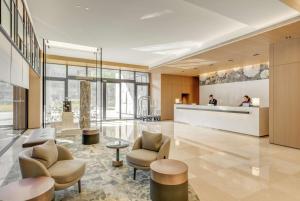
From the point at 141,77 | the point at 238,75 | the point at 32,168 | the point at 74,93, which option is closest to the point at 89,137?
the point at 32,168

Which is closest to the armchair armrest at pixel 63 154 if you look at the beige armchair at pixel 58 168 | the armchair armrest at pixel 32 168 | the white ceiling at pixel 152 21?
the beige armchair at pixel 58 168

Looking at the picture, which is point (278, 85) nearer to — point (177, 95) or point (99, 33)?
point (99, 33)

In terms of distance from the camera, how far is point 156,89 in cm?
1385

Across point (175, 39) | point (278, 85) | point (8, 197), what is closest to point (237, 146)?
point (278, 85)

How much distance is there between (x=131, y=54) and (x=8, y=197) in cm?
871

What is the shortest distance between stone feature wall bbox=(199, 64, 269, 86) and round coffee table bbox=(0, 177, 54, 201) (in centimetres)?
1074

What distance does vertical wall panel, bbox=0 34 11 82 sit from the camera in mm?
3182

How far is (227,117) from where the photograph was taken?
854cm

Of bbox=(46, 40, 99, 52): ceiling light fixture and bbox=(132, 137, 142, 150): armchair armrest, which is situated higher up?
→ bbox=(46, 40, 99, 52): ceiling light fixture

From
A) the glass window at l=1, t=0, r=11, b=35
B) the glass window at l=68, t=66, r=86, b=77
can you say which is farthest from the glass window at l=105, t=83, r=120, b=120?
the glass window at l=1, t=0, r=11, b=35

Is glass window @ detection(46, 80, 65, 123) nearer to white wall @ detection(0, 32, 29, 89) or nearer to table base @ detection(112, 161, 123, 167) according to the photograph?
white wall @ detection(0, 32, 29, 89)

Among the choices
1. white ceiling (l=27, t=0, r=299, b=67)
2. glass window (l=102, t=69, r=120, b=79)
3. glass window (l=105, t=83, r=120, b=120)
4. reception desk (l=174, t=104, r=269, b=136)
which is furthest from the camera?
glass window (l=105, t=83, r=120, b=120)

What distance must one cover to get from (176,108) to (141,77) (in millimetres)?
4010

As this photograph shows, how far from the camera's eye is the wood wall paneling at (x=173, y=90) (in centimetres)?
1357
